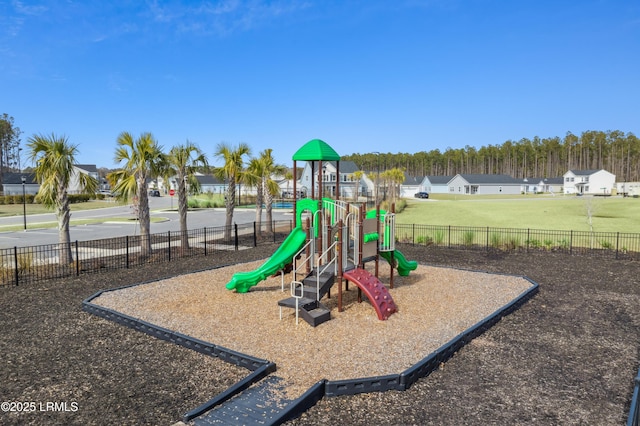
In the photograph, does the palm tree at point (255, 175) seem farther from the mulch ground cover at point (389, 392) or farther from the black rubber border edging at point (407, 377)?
the black rubber border edging at point (407, 377)

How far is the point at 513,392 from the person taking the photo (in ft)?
21.0

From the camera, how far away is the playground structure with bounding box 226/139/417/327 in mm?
9695

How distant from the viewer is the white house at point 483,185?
96.2 meters

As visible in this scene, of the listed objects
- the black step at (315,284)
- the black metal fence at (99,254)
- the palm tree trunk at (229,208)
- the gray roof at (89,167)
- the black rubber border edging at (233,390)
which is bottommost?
the black rubber border edging at (233,390)

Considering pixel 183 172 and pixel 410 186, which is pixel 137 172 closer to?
pixel 183 172

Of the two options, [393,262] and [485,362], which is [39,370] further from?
[393,262]

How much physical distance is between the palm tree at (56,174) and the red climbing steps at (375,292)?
11971 mm

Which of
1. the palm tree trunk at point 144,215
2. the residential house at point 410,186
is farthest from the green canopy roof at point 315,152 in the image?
the residential house at point 410,186

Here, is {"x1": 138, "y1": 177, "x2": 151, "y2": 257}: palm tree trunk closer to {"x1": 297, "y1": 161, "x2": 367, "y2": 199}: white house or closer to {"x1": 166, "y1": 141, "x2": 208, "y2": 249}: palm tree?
{"x1": 166, "y1": 141, "x2": 208, "y2": 249}: palm tree

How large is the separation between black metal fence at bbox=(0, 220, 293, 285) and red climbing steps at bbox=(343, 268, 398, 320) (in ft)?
31.5

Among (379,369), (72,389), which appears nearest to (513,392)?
(379,369)

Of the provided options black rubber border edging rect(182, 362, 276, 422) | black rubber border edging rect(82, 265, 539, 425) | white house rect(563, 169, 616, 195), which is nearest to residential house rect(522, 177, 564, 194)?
white house rect(563, 169, 616, 195)

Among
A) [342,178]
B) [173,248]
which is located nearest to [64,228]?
[173,248]

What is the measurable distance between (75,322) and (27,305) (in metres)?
2.49
